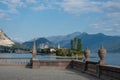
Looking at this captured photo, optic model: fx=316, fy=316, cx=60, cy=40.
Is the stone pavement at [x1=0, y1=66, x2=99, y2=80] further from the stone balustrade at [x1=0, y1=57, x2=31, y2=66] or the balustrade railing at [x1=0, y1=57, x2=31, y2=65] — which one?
the balustrade railing at [x1=0, y1=57, x2=31, y2=65]

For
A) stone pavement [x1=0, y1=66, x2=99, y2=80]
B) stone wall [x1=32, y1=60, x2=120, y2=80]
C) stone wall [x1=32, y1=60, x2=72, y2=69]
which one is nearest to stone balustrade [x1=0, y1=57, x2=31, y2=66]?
stone wall [x1=32, y1=60, x2=72, y2=69]

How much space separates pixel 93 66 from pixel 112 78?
23.3 feet

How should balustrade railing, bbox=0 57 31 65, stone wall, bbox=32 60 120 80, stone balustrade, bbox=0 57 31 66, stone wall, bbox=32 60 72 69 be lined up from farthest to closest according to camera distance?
balustrade railing, bbox=0 57 31 65 < stone balustrade, bbox=0 57 31 66 < stone wall, bbox=32 60 72 69 < stone wall, bbox=32 60 120 80

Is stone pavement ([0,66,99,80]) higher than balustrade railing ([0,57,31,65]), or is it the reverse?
balustrade railing ([0,57,31,65])

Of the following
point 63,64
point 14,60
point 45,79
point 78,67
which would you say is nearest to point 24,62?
point 14,60

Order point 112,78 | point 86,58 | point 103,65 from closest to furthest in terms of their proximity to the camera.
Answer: point 112,78 < point 103,65 < point 86,58

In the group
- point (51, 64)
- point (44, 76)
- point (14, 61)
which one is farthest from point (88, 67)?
point (14, 61)

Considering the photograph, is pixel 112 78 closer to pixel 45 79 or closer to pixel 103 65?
pixel 103 65

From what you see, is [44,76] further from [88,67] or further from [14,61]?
[14,61]

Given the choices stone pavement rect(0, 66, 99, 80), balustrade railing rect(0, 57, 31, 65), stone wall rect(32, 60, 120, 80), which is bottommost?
stone pavement rect(0, 66, 99, 80)

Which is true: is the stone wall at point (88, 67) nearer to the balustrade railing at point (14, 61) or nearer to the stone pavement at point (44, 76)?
the stone pavement at point (44, 76)

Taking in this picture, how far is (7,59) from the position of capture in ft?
138

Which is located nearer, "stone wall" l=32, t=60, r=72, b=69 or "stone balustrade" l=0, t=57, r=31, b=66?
"stone wall" l=32, t=60, r=72, b=69

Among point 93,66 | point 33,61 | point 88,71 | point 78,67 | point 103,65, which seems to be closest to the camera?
point 103,65
